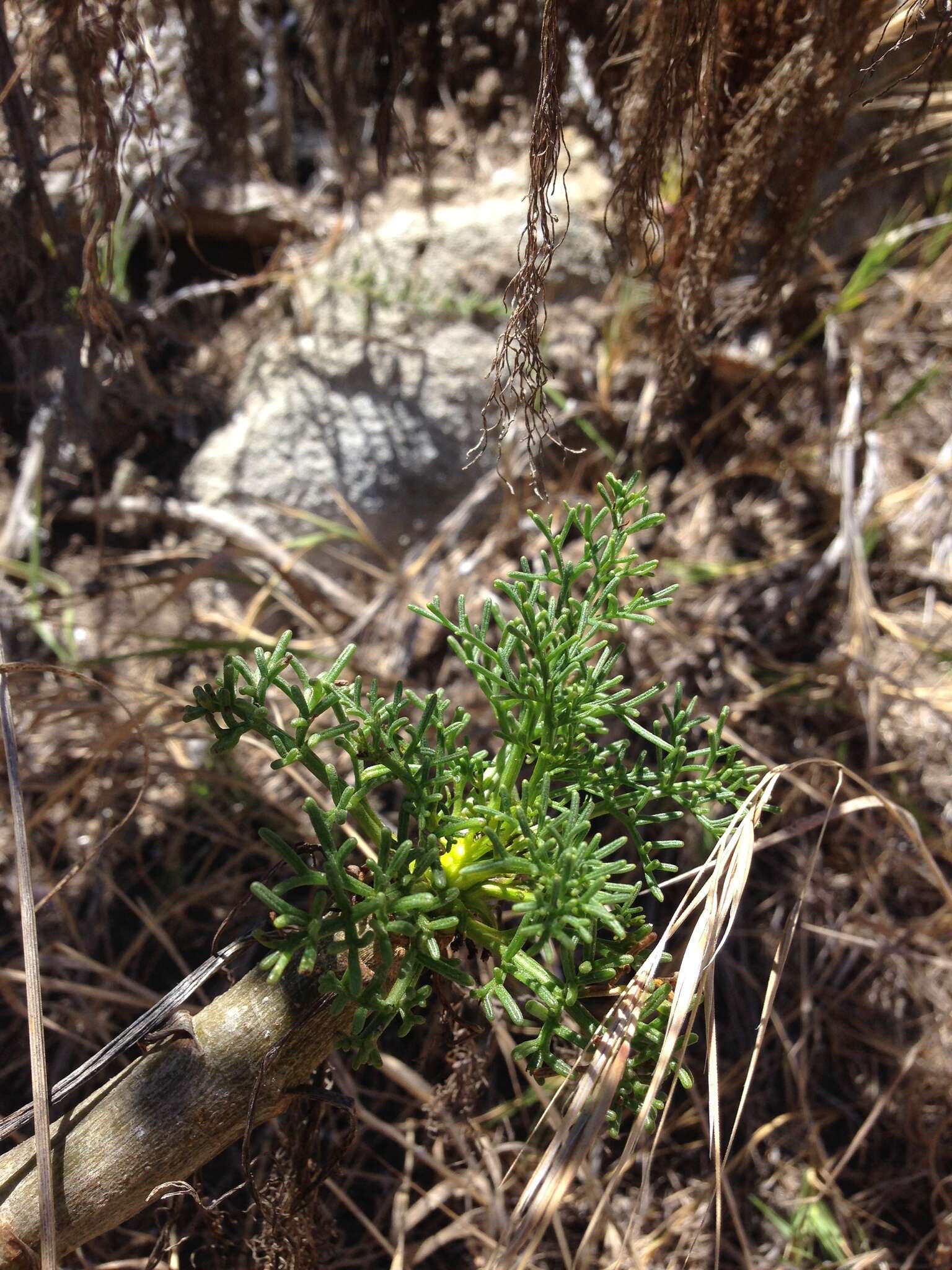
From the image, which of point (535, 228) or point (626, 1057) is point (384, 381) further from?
point (626, 1057)

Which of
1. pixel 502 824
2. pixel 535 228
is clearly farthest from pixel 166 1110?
pixel 535 228

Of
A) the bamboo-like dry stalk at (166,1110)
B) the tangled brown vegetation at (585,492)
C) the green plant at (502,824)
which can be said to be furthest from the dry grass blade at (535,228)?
the bamboo-like dry stalk at (166,1110)

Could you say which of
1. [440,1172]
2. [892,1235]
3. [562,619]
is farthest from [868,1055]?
[562,619]

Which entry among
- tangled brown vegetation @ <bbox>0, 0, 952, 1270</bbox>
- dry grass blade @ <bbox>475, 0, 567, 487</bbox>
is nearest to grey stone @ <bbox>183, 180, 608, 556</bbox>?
tangled brown vegetation @ <bbox>0, 0, 952, 1270</bbox>

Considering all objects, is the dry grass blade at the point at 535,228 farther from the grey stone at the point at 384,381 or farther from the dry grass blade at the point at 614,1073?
the grey stone at the point at 384,381

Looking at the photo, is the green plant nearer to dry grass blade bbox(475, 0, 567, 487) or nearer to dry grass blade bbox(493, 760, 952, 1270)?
dry grass blade bbox(493, 760, 952, 1270)

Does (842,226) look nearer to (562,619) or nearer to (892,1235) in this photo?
(562,619)

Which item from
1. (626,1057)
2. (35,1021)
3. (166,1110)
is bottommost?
(626,1057)
